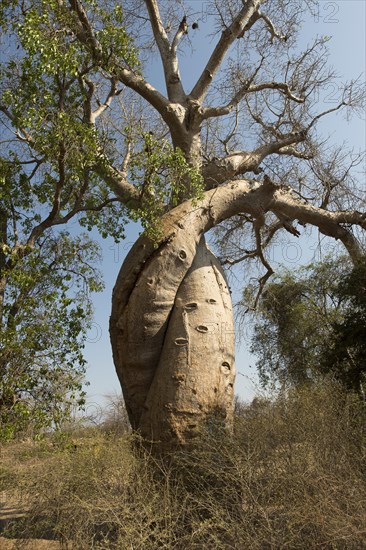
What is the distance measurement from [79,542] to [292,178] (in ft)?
17.3

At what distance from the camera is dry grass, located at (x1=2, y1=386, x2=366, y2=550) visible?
3.05 m

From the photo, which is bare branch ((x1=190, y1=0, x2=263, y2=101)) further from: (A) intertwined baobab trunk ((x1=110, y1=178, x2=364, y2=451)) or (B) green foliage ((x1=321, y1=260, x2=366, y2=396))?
(B) green foliage ((x1=321, y1=260, x2=366, y2=396))

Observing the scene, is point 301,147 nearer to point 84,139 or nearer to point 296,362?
point 84,139

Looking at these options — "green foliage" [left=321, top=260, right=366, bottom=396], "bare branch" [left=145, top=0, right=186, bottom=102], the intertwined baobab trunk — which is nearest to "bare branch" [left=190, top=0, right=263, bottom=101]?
"bare branch" [left=145, top=0, right=186, bottom=102]

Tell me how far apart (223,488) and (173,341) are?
1329 mm

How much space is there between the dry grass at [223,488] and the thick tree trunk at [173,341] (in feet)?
0.76

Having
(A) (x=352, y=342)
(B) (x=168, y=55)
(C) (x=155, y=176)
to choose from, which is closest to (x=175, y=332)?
(C) (x=155, y=176)

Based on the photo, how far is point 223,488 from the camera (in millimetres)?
3488

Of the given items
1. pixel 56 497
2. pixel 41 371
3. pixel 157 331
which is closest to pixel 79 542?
pixel 56 497

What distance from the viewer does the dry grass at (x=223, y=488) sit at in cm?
305

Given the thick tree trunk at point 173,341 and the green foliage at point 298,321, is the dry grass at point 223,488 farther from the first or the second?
the green foliage at point 298,321

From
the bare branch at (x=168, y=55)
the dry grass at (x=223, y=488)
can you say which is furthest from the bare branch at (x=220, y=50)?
the dry grass at (x=223, y=488)

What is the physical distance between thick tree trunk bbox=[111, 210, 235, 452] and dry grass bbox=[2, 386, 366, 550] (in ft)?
0.76

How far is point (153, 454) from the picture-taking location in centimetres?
409
